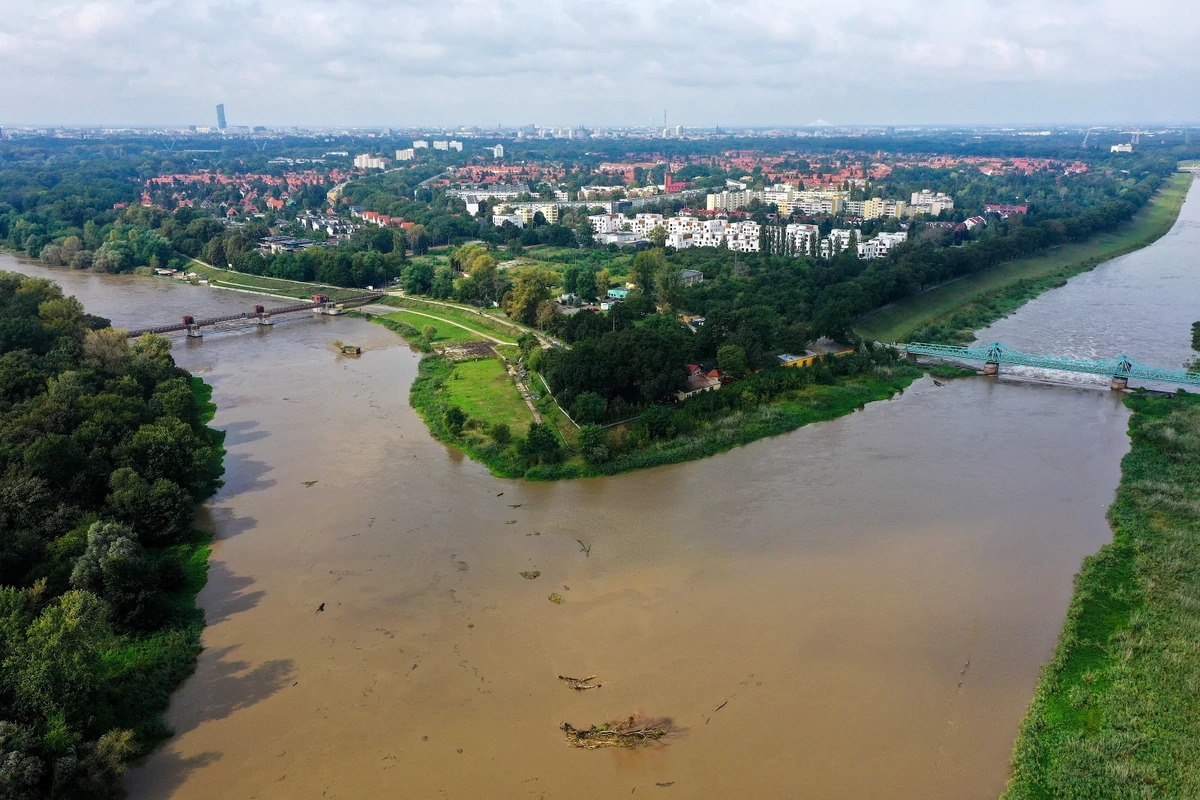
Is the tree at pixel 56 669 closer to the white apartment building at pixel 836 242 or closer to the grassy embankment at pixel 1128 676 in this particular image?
the grassy embankment at pixel 1128 676

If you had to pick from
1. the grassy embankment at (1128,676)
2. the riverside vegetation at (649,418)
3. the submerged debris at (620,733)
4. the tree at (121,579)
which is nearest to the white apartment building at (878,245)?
the riverside vegetation at (649,418)

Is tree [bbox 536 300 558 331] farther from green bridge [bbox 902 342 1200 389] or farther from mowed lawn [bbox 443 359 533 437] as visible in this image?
green bridge [bbox 902 342 1200 389]

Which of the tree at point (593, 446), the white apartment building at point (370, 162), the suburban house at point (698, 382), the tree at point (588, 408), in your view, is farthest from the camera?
the white apartment building at point (370, 162)

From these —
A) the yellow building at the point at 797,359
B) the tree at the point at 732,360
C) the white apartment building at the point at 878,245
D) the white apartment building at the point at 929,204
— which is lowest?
the yellow building at the point at 797,359

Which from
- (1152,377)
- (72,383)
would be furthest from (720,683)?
(1152,377)

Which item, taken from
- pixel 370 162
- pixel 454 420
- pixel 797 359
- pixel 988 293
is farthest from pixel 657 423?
pixel 370 162

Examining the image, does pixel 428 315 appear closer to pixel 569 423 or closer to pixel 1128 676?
pixel 569 423

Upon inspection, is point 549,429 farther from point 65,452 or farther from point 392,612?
point 65,452
